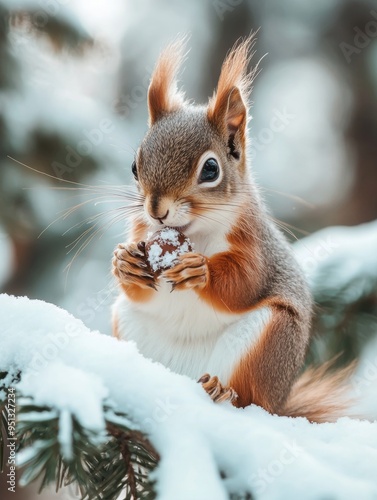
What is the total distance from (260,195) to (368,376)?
0.51 meters

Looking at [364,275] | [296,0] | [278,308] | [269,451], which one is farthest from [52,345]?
[296,0]

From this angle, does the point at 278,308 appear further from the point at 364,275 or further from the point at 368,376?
the point at 364,275

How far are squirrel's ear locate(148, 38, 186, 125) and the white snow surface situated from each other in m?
0.67

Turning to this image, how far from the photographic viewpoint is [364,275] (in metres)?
1.82

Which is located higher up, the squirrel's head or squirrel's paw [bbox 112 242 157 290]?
the squirrel's head

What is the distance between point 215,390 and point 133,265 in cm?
29

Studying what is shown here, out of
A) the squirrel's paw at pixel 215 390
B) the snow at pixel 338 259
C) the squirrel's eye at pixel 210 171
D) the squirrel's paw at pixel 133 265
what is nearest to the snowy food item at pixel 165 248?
the squirrel's paw at pixel 133 265

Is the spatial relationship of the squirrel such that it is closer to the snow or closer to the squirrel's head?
the squirrel's head

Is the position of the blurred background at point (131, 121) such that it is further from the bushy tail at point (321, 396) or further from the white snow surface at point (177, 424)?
the white snow surface at point (177, 424)

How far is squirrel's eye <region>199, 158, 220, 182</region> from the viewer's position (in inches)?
52.4

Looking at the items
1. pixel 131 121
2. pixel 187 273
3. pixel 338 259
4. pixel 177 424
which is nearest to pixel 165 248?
pixel 187 273

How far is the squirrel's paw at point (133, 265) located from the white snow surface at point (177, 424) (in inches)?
11.1

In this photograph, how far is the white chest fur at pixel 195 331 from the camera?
131 centimetres

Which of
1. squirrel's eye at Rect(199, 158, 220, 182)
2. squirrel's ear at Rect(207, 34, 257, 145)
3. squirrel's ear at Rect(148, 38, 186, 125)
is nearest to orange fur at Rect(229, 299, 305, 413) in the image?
squirrel's eye at Rect(199, 158, 220, 182)
